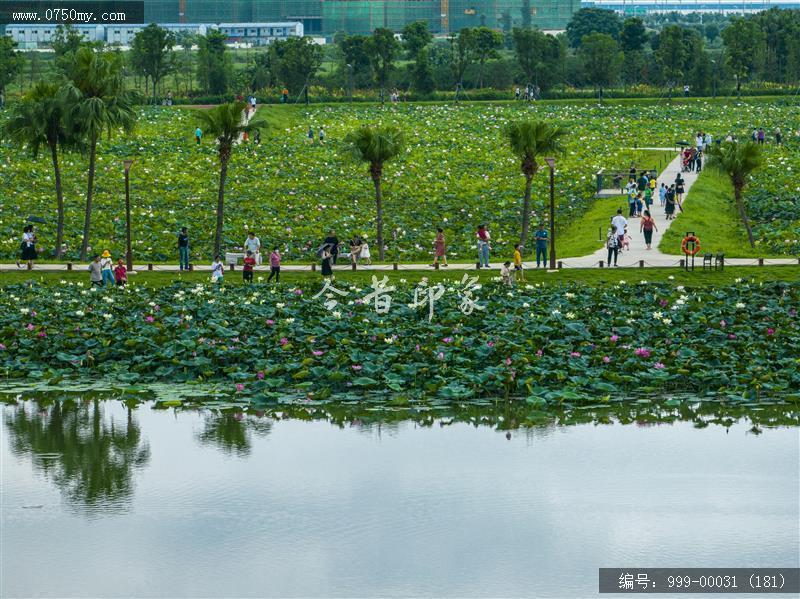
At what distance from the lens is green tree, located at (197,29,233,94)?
135 metres

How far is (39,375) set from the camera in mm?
35000

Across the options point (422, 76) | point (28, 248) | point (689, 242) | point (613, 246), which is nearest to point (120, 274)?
point (28, 248)

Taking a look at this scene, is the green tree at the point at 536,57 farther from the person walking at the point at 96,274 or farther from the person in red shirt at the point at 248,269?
the person walking at the point at 96,274

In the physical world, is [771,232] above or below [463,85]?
below

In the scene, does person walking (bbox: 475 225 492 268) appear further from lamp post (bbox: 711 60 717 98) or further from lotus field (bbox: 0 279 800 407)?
lamp post (bbox: 711 60 717 98)

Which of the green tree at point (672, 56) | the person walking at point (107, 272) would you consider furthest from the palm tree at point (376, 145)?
the green tree at point (672, 56)

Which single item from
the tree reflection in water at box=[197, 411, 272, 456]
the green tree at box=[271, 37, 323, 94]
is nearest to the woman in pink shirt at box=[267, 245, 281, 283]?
the tree reflection in water at box=[197, 411, 272, 456]

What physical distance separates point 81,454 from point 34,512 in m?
3.94

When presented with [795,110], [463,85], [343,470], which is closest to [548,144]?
[343,470]

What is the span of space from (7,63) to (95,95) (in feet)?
236

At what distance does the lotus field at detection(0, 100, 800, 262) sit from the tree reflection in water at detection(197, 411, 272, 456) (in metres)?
26.9

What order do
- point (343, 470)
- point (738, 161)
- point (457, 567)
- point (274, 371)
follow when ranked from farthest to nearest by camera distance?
point (738, 161) < point (274, 371) < point (343, 470) < point (457, 567)

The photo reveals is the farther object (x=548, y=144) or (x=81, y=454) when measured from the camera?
(x=548, y=144)

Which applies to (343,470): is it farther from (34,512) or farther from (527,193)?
(527,193)
